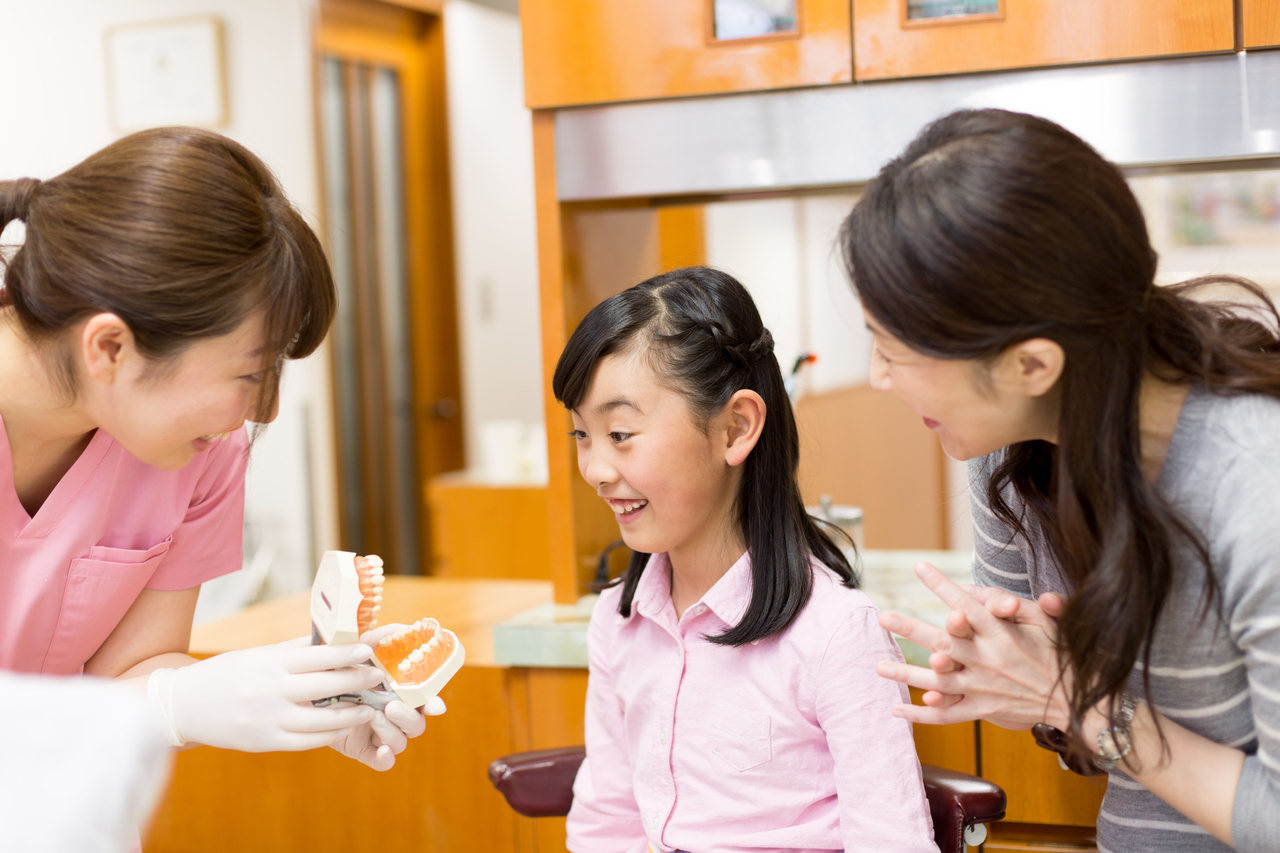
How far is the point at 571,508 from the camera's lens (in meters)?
1.69

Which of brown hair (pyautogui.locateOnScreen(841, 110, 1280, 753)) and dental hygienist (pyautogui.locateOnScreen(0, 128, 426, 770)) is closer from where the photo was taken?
brown hair (pyautogui.locateOnScreen(841, 110, 1280, 753))

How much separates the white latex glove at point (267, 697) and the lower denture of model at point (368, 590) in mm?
51

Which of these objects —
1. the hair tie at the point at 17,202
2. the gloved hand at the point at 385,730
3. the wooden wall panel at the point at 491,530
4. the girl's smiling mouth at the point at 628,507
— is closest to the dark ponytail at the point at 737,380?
the girl's smiling mouth at the point at 628,507

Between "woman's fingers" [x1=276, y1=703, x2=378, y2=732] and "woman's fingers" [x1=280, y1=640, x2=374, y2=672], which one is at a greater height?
"woman's fingers" [x1=280, y1=640, x2=374, y2=672]

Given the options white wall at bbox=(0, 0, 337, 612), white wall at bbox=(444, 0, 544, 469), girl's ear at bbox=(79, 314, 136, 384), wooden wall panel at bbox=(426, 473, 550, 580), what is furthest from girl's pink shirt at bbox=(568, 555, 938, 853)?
white wall at bbox=(444, 0, 544, 469)

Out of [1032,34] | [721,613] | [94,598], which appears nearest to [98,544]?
[94,598]

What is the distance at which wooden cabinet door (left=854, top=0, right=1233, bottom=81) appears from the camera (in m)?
1.43

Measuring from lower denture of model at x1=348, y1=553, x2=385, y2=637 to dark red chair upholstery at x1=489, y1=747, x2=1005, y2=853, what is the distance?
34 cm

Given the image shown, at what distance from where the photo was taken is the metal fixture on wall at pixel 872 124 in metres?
1.45

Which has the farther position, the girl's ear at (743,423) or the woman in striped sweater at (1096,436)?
the girl's ear at (743,423)

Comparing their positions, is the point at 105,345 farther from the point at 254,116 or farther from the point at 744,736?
the point at 254,116

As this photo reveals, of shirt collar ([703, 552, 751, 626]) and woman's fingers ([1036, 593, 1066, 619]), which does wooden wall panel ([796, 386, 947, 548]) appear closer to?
shirt collar ([703, 552, 751, 626])

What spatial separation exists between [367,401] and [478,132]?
108cm

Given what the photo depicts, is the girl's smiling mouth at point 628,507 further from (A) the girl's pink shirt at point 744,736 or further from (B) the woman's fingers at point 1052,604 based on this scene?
(B) the woman's fingers at point 1052,604
